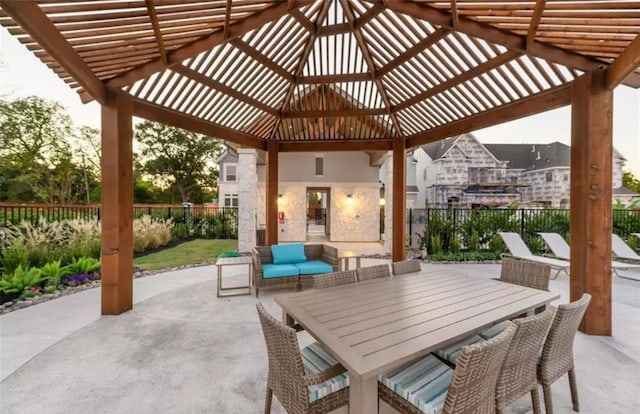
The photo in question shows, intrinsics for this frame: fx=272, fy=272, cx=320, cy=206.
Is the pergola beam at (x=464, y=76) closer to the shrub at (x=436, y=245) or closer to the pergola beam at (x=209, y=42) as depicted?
the pergola beam at (x=209, y=42)

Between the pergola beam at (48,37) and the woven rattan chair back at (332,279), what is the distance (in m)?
3.58

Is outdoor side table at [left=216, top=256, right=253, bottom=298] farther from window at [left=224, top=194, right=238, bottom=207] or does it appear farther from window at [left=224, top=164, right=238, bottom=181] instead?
window at [left=224, top=164, right=238, bottom=181]

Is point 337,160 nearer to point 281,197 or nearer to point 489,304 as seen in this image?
point 281,197

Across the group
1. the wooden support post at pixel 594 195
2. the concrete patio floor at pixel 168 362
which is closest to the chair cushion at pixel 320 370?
the concrete patio floor at pixel 168 362

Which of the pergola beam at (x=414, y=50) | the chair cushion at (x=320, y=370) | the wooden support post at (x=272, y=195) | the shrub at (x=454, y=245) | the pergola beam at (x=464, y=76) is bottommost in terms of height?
the shrub at (x=454, y=245)

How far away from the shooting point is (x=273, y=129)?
7234mm

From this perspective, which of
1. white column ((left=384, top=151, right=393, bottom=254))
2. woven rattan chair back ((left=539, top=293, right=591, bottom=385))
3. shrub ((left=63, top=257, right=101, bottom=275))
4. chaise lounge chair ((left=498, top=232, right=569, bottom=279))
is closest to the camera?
woven rattan chair back ((left=539, top=293, right=591, bottom=385))

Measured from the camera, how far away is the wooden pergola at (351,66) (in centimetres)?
301

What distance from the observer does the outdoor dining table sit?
63.5 inches

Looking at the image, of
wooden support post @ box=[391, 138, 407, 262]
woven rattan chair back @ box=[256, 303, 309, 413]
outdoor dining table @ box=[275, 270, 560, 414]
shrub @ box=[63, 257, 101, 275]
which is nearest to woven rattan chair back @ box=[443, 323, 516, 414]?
outdoor dining table @ box=[275, 270, 560, 414]

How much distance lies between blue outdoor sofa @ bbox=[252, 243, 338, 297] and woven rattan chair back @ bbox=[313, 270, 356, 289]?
2.02m

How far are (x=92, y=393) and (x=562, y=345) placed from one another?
13.1 ft

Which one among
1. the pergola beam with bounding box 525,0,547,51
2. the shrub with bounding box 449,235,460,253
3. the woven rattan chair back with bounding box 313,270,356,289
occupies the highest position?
the pergola beam with bounding box 525,0,547,51

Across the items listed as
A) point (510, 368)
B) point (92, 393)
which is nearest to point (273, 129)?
point (92, 393)
